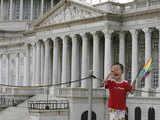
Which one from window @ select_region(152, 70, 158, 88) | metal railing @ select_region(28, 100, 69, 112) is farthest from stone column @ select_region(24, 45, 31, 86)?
window @ select_region(152, 70, 158, 88)

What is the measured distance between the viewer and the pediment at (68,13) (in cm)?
5156

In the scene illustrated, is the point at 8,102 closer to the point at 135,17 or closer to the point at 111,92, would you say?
the point at 135,17

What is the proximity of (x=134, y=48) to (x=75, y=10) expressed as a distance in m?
10.7

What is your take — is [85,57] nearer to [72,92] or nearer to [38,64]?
[72,92]

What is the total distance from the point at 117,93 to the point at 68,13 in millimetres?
47327

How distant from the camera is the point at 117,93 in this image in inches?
353

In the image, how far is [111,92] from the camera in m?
8.97

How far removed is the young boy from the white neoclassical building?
96.2 feet

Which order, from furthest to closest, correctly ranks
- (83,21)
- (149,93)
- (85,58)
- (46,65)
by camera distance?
(46,65)
(83,21)
(85,58)
(149,93)

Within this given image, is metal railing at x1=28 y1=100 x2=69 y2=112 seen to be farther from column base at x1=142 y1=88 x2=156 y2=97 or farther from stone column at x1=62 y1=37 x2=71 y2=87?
stone column at x1=62 y1=37 x2=71 y2=87

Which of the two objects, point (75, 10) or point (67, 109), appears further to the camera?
point (75, 10)

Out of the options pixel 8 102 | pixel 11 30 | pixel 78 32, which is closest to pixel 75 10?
pixel 78 32

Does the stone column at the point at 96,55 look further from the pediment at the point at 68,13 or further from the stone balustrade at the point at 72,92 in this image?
the stone balustrade at the point at 72,92

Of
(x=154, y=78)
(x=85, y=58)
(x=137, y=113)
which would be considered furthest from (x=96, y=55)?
(x=137, y=113)
